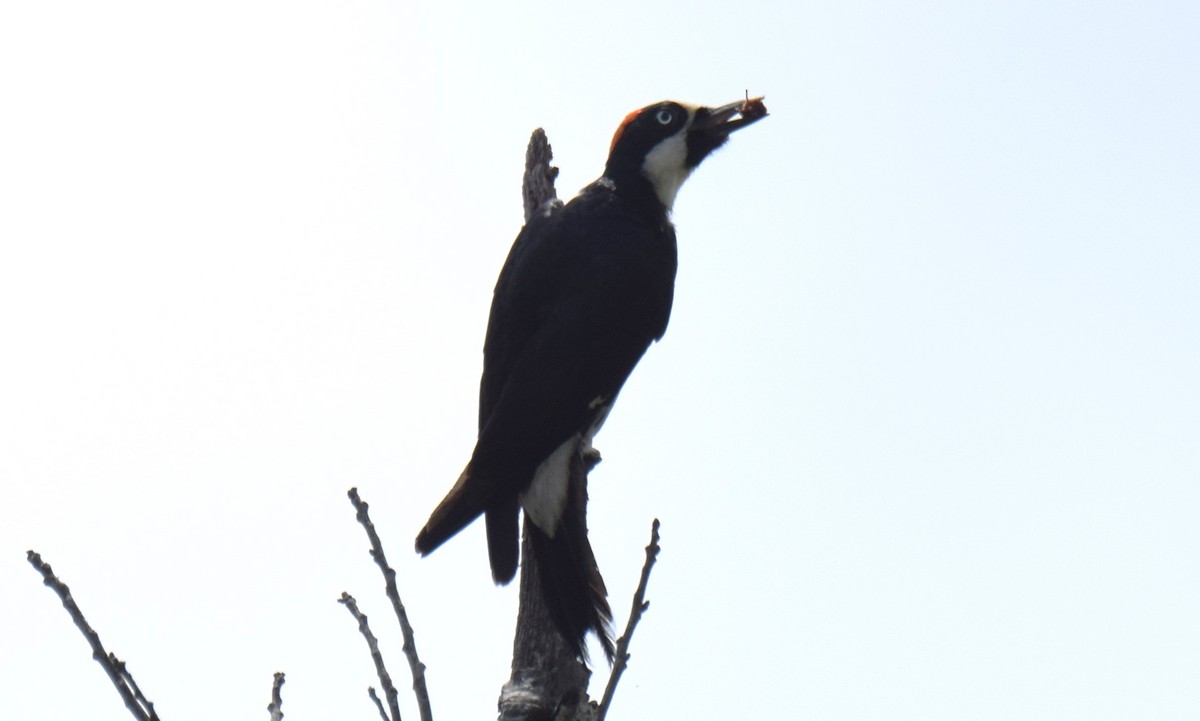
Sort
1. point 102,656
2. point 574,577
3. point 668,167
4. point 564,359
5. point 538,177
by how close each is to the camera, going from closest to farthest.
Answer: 1. point 102,656
2. point 574,577
3. point 564,359
4. point 538,177
5. point 668,167

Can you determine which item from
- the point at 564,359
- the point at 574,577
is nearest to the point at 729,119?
the point at 564,359

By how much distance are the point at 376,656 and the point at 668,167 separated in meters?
3.60

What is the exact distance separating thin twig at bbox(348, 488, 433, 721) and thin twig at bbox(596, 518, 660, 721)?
0.98 feet

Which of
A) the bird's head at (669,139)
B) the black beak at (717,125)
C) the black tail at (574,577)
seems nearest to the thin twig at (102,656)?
the black tail at (574,577)

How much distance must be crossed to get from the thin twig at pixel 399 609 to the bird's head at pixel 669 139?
320cm

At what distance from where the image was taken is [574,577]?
384cm

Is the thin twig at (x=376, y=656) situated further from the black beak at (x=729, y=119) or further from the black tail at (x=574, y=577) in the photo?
the black beak at (x=729, y=119)

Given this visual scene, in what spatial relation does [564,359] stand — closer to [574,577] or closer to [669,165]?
[574,577]

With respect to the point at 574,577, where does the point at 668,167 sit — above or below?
above

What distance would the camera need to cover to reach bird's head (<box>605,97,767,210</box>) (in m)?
5.73

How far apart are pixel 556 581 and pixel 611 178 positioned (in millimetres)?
2323

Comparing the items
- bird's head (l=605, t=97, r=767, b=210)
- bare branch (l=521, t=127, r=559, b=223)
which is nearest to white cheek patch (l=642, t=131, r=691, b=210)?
bird's head (l=605, t=97, r=767, b=210)

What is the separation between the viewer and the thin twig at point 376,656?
94.1 inches

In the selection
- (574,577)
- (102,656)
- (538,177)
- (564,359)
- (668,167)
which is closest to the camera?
(102,656)
